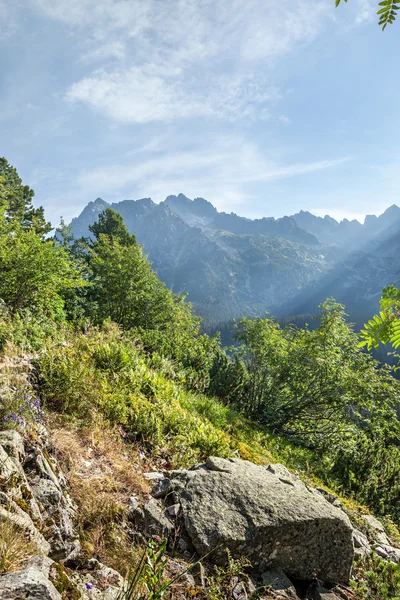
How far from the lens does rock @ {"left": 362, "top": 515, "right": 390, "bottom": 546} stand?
563cm

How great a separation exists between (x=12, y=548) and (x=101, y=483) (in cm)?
173

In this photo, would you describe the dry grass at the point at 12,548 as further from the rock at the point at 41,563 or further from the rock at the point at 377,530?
the rock at the point at 377,530

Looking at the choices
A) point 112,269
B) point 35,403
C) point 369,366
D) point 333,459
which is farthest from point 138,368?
point 112,269

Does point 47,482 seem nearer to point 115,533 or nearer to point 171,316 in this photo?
point 115,533

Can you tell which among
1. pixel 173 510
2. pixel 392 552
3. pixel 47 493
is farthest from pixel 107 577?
pixel 392 552

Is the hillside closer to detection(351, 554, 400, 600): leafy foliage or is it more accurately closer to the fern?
detection(351, 554, 400, 600): leafy foliage

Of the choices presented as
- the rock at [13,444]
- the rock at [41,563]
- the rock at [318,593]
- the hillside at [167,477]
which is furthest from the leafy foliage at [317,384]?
the rock at [41,563]

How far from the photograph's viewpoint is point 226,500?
4.15m

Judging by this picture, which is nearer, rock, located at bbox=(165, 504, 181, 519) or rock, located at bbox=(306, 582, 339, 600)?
rock, located at bbox=(306, 582, 339, 600)

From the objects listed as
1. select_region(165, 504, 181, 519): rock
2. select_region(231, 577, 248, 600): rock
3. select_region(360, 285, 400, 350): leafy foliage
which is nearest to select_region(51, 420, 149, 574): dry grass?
select_region(165, 504, 181, 519): rock

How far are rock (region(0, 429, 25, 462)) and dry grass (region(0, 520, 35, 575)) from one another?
0.95 m

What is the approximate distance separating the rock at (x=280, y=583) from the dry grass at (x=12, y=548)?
2567mm

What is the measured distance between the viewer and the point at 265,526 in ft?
12.6

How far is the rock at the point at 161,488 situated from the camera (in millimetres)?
4238
